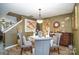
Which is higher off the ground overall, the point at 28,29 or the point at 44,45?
the point at 28,29

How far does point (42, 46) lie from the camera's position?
103 inches

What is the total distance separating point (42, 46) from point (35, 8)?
662mm

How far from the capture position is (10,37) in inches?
100

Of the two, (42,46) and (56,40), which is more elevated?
(56,40)

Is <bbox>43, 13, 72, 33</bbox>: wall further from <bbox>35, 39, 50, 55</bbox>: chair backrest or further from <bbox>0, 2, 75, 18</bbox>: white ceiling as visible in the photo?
<bbox>35, 39, 50, 55</bbox>: chair backrest

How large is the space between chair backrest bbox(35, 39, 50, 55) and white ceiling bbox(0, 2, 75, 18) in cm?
43

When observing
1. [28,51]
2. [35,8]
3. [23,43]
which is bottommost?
[28,51]

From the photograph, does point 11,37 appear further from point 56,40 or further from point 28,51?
point 56,40

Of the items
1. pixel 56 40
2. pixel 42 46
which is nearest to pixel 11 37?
pixel 42 46

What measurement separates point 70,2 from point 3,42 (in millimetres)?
1325

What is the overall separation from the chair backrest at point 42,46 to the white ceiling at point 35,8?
0.43 m

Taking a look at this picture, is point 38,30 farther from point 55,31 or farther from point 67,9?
point 67,9
